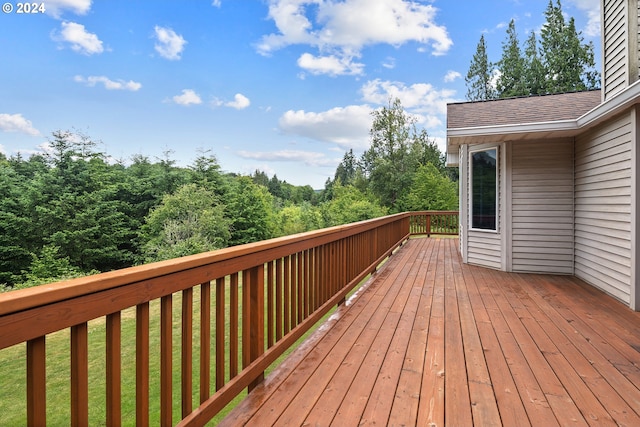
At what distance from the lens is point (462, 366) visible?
89.7 inches

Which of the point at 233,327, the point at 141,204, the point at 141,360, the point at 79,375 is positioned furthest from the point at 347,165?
the point at 79,375

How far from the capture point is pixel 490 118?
549cm

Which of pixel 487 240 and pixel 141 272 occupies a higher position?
pixel 141 272

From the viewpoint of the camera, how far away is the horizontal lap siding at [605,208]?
3670mm

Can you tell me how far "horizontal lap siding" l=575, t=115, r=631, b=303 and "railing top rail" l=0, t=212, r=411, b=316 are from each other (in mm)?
3505

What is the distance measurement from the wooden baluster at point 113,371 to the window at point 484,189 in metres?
5.82

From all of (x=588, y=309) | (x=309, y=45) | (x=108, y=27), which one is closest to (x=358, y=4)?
(x=309, y=45)

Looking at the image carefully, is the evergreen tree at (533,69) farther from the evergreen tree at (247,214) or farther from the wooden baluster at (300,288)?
Answer: the wooden baluster at (300,288)

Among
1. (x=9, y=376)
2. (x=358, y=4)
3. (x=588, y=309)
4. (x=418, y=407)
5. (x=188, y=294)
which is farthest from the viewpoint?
(x=358, y=4)

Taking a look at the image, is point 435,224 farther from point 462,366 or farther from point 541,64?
point 541,64

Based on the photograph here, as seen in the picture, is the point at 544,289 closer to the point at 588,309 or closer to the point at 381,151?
the point at 588,309

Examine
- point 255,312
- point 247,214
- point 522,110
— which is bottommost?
point 255,312

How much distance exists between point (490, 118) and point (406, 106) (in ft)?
63.1

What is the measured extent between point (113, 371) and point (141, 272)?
1.03 feet
